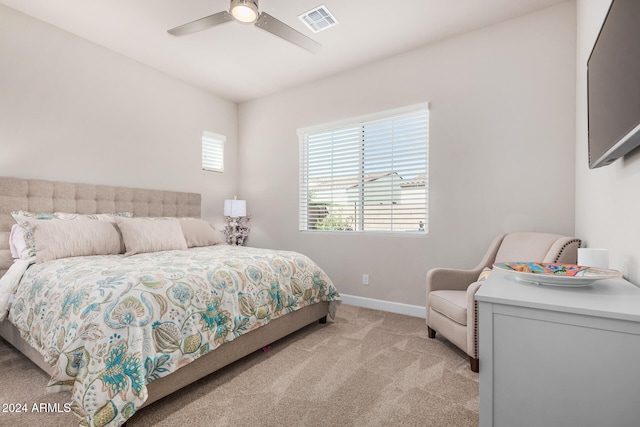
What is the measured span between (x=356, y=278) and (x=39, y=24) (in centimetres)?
402

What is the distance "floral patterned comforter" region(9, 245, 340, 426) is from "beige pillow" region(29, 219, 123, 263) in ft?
0.43

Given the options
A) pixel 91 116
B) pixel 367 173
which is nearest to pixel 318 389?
pixel 367 173

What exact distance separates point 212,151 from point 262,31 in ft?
6.48

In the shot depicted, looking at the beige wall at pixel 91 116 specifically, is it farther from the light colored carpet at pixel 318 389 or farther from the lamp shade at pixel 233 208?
the light colored carpet at pixel 318 389

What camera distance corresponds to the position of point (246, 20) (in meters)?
2.27

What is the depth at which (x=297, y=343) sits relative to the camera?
262 cm

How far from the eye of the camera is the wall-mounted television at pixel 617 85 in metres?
0.98

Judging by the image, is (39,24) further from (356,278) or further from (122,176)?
(356,278)

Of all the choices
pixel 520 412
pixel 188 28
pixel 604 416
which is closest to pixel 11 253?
pixel 188 28

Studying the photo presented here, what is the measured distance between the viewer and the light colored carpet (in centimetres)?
165

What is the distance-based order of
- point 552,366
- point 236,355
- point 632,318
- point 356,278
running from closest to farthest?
point 632,318
point 552,366
point 236,355
point 356,278

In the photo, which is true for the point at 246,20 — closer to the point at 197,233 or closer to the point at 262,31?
the point at 262,31

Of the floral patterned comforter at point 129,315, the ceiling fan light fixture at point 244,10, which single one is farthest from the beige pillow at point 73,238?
the ceiling fan light fixture at point 244,10

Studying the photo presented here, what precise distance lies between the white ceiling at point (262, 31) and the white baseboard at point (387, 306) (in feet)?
8.98
